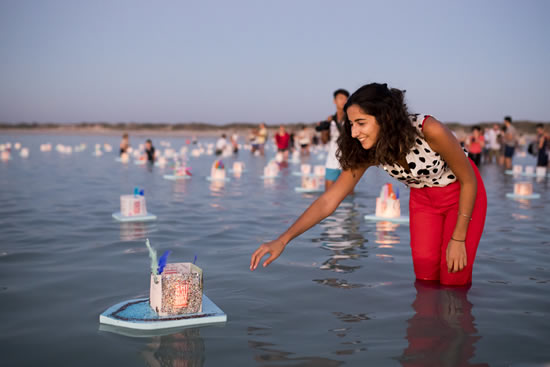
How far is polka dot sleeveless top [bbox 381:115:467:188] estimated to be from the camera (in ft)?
12.3

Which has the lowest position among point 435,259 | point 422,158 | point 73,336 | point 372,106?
point 73,336

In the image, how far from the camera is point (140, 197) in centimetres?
848

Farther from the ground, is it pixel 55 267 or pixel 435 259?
pixel 435 259

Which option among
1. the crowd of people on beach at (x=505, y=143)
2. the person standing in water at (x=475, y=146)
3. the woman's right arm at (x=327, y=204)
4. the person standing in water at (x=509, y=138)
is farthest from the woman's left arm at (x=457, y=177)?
the person standing in water at (x=475, y=146)

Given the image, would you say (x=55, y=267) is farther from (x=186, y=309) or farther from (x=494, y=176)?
(x=494, y=176)

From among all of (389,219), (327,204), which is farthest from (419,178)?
(389,219)

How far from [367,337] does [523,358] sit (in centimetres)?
96

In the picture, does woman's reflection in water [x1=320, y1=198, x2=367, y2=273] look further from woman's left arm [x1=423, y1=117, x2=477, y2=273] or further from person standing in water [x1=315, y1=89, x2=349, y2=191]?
woman's left arm [x1=423, y1=117, x2=477, y2=273]

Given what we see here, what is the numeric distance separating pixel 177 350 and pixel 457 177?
7.50 ft

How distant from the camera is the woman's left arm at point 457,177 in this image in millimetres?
3624

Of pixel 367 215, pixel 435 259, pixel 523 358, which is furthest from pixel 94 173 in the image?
pixel 523 358

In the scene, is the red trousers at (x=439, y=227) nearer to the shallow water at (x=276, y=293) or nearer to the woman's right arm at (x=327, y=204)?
the shallow water at (x=276, y=293)

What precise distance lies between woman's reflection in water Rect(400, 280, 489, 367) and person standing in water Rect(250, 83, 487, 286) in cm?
15

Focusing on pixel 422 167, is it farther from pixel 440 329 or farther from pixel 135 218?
pixel 135 218
